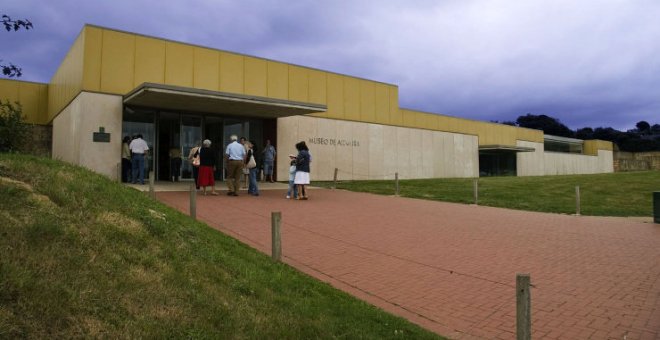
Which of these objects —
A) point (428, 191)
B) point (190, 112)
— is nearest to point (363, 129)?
point (428, 191)

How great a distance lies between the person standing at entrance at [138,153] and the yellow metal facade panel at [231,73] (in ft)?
16.9

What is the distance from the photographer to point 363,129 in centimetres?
2528

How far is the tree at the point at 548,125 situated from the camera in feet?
270

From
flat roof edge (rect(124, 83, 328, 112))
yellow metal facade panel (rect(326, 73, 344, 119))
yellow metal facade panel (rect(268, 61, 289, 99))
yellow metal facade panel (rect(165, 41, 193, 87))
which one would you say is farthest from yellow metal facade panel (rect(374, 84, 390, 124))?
yellow metal facade panel (rect(165, 41, 193, 87))

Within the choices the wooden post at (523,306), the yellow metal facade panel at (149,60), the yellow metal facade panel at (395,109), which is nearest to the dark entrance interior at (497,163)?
the yellow metal facade panel at (395,109)

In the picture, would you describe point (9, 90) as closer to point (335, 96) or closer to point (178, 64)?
point (178, 64)

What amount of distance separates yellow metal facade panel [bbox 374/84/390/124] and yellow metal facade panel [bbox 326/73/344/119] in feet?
8.74

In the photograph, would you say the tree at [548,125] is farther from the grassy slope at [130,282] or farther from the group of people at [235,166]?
the grassy slope at [130,282]

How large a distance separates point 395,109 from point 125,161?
1567cm

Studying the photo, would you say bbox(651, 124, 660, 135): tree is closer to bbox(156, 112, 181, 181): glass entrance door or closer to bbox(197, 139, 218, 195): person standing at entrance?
bbox(156, 112, 181, 181): glass entrance door

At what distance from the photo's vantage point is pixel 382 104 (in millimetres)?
26594

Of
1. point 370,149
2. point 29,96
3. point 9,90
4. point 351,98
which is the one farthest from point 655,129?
point 9,90

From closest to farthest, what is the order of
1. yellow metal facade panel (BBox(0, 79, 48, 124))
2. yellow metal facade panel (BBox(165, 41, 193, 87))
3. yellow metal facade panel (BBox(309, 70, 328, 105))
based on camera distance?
1. yellow metal facade panel (BBox(165, 41, 193, 87))
2. yellow metal facade panel (BBox(0, 79, 48, 124))
3. yellow metal facade panel (BBox(309, 70, 328, 105))

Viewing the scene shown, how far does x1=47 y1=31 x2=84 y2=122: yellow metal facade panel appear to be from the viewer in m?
17.0
